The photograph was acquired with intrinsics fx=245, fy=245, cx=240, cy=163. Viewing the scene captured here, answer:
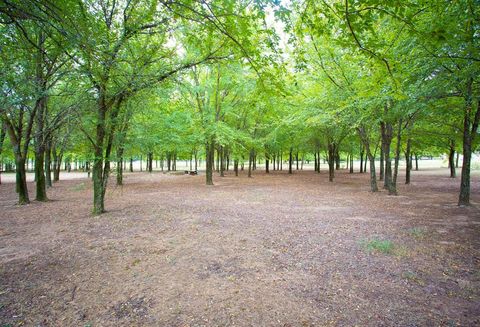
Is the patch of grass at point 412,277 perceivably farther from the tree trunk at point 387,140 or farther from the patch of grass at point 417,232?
the tree trunk at point 387,140

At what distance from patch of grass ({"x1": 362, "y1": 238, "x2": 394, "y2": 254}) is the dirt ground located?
4cm

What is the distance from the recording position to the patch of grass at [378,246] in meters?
5.37

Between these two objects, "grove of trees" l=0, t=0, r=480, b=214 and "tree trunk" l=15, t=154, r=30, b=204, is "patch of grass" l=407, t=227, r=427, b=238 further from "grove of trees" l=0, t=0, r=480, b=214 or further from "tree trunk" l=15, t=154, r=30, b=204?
"tree trunk" l=15, t=154, r=30, b=204

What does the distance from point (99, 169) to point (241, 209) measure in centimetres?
550

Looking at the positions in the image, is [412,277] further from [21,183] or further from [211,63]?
[21,183]

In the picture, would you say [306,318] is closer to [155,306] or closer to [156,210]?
[155,306]

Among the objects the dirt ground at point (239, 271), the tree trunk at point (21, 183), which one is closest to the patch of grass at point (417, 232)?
the dirt ground at point (239, 271)

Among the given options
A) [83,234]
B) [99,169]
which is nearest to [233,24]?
[83,234]

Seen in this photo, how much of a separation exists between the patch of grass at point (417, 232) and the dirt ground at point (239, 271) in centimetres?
6

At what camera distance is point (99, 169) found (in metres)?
8.74

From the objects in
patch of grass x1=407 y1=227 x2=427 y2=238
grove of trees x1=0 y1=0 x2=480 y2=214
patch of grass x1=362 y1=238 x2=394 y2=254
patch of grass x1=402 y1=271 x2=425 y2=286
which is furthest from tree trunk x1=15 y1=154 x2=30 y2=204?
patch of grass x1=407 y1=227 x2=427 y2=238

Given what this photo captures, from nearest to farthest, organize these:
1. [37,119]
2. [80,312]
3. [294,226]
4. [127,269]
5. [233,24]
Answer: [80,312] → [233,24] → [127,269] → [294,226] → [37,119]

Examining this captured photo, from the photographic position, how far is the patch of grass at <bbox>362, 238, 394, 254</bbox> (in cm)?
537

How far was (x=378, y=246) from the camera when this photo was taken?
5.59 meters
